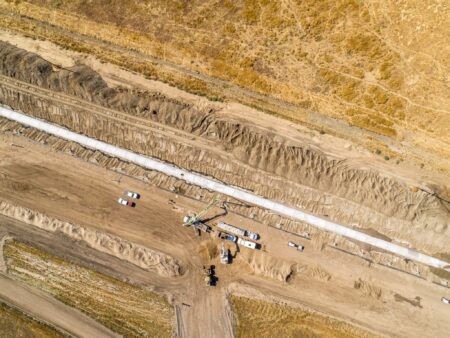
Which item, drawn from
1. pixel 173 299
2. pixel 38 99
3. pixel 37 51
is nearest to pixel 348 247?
pixel 173 299

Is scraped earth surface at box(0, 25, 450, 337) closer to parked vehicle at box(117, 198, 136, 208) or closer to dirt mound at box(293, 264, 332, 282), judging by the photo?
dirt mound at box(293, 264, 332, 282)

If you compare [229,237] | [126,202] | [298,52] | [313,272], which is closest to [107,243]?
[126,202]

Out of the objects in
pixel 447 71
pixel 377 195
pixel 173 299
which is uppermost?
pixel 447 71

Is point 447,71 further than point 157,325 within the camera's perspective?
Yes

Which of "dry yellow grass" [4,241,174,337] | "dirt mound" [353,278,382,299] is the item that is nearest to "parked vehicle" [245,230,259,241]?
"dry yellow grass" [4,241,174,337]

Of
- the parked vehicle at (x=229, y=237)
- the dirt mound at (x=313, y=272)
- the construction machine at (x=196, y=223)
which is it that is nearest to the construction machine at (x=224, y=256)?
the parked vehicle at (x=229, y=237)

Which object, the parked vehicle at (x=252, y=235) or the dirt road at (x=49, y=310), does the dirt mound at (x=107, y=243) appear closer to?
the dirt road at (x=49, y=310)

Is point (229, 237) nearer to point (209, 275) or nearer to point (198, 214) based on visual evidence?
point (198, 214)

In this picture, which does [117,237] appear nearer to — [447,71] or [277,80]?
[277,80]
